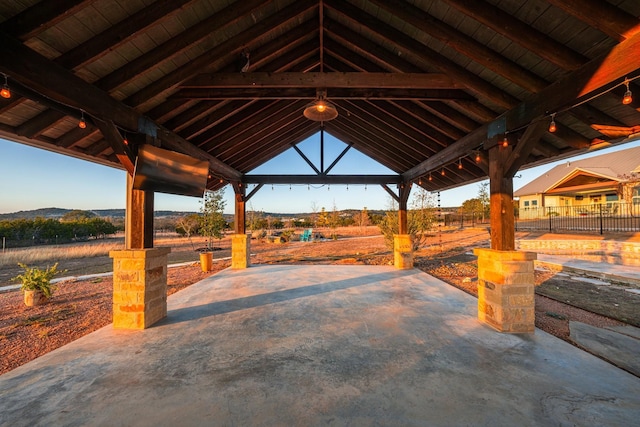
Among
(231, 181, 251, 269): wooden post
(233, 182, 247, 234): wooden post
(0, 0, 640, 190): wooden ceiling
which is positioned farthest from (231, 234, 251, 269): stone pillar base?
(0, 0, 640, 190): wooden ceiling

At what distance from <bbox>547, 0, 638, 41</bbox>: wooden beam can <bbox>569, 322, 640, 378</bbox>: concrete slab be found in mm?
3571

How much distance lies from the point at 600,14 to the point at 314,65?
4.96 metres

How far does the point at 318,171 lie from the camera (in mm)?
9344

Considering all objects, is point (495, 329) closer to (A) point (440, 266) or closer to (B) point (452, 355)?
(B) point (452, 355)

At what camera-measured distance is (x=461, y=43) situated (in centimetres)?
339

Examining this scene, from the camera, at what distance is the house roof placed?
54.1 ft

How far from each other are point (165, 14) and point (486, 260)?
222 inches

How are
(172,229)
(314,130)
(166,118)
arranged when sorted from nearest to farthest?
(166,118), (314,130), (172,229)

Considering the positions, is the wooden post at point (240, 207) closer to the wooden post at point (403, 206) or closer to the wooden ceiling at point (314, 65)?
the wooden ceiling at point (314, 65)

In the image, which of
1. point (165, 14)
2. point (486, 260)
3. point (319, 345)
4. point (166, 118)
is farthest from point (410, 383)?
point (166, 118)

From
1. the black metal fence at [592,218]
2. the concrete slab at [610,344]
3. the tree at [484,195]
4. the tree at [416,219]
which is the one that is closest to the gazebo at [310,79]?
the concrete slab at [610,344]

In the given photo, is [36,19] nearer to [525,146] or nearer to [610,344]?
[525,146]

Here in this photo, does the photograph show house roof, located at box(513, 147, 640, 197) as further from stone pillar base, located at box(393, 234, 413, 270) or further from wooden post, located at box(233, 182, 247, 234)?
wooden post, located at box(233, 182, 247, 234)

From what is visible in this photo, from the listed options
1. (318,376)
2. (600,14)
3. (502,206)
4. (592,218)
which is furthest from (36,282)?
(592,218)
